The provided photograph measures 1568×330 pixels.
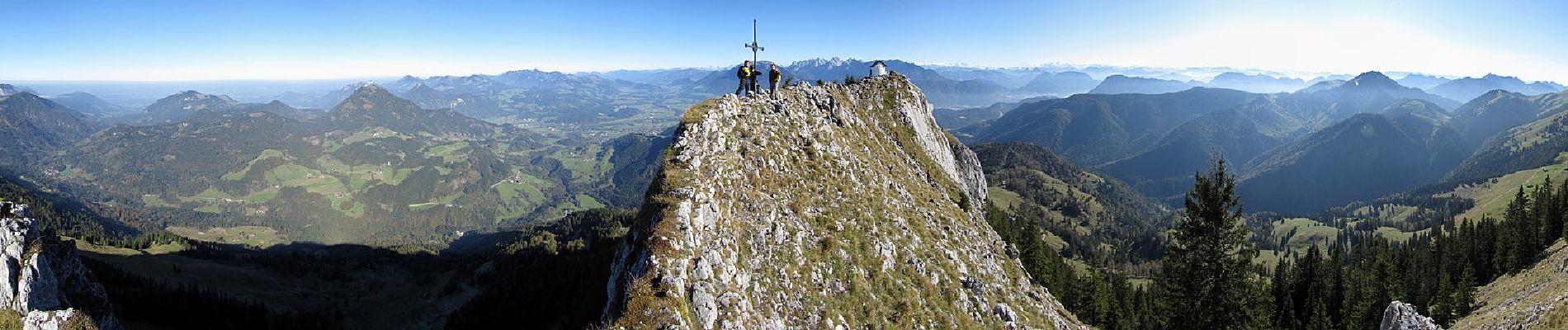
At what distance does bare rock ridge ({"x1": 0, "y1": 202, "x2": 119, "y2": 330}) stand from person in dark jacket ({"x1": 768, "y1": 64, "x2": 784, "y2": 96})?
180 feet

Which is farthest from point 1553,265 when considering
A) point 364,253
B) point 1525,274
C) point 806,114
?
point 364,253

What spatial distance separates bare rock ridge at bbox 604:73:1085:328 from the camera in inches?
1136

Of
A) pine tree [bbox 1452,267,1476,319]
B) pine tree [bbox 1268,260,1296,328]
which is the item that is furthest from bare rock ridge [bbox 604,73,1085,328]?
pine tree [bbox 1452,267,1476,319]

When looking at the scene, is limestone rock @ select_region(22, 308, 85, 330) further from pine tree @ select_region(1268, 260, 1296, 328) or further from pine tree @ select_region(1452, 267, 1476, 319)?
pine tree @ select_region(1452, 267, 1476, 319)

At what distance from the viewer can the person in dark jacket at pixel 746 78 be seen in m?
48.1

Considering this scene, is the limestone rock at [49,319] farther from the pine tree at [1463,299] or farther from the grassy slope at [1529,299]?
the pine tree at [1463,299]

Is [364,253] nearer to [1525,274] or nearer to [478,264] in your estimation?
[478,264]

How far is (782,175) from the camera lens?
139ft

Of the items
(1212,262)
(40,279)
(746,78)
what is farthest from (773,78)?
(40,279)

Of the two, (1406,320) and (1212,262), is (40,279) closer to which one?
(1212,262)

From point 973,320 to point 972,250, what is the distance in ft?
38.4

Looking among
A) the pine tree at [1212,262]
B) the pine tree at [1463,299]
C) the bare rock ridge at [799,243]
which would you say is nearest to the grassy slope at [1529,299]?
the pine tree at [1463,299]

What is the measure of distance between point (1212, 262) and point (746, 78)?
35.2 meters

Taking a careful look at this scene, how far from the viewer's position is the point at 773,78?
5262 centimetres
